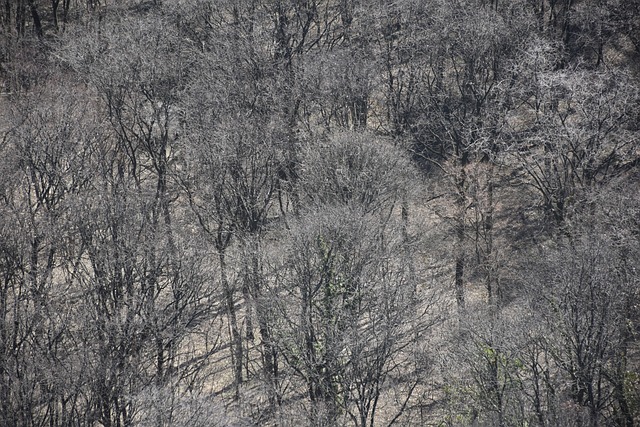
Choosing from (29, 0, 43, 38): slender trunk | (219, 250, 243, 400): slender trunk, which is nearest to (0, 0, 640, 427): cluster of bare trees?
A: (219, 250, 243, 400): slender trunk

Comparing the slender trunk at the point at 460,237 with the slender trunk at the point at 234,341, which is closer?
the slender trunk at the point at 234,341

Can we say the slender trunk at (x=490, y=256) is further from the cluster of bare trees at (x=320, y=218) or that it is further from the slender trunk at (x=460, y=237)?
the slender trunk at (x=460, y=237)

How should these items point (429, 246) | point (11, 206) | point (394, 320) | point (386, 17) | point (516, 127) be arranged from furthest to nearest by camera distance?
point (386, 17), point (516, 127), point (429, 246), point (11, 206), point (394, 320)

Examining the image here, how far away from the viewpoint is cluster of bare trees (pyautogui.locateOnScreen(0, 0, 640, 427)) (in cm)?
2583

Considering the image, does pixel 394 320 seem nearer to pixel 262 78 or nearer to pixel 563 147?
pixel 563 147

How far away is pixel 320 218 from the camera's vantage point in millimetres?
29156

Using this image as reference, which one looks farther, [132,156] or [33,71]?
[33,71]

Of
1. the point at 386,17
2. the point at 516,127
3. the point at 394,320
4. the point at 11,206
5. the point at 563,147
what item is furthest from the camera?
the point at 386,17

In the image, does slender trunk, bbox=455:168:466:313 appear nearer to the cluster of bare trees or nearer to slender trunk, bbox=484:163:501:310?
the cluster of bare trees

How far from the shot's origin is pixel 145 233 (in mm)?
28656

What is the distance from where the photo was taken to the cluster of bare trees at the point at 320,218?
84.7ft

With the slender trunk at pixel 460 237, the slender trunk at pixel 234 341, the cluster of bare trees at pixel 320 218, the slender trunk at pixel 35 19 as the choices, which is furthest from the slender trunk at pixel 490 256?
the slender trunk at pixel 35 19

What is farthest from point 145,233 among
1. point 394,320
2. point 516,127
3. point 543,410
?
point 516,127

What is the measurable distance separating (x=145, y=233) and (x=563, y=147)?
1910 cm
